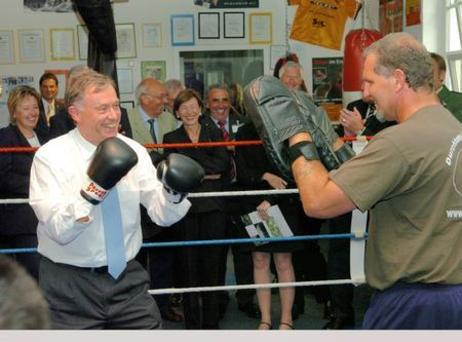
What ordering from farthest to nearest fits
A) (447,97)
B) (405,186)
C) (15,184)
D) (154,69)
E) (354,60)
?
1. (154,69)
2. (354,60)
3. (447,97)
4. (15,184)
5. (405,186)

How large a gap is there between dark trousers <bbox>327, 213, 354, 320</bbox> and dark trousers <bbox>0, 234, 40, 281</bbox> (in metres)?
1.45

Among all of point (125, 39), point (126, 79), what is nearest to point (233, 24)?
point (125, 39)

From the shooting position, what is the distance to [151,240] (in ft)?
11.1

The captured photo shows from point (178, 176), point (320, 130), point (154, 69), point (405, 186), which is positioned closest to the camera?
point (405, 186)

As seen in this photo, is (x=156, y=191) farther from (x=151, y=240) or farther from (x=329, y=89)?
(x=329, y=89)

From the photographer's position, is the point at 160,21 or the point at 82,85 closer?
the point at 82,85

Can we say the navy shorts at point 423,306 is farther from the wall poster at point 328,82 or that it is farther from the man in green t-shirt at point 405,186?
the wall poster at point 328,82

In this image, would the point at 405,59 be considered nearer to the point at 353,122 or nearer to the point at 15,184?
the point at 353,122

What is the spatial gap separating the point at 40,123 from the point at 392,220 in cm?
236

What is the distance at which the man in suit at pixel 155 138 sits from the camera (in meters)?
3.47

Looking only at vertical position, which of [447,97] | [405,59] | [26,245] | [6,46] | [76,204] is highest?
[6,46]

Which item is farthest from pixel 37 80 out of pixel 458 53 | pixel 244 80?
pixel 458 53

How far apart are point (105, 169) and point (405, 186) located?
77cm

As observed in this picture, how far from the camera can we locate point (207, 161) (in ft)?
10.4
